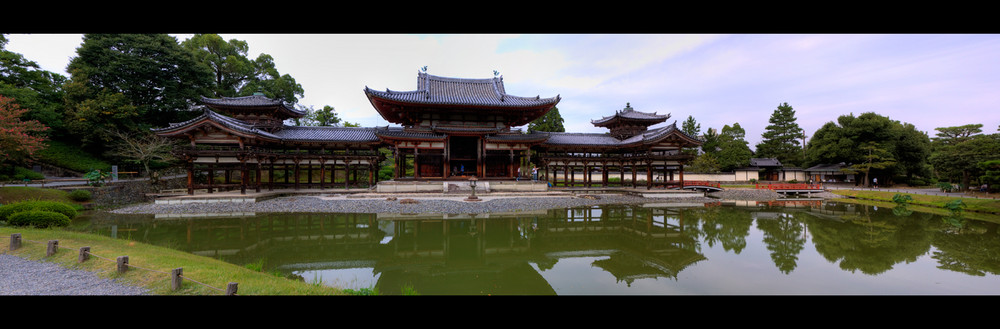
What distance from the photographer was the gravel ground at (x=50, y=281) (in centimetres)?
447

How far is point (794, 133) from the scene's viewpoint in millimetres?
34594

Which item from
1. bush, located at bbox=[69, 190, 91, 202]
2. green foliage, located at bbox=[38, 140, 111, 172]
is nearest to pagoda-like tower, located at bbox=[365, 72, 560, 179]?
bush, located at bbox=[69, 190, 91, 202]

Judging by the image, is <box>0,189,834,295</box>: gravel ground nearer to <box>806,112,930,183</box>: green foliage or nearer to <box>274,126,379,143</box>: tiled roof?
<box>274,126,379,143</box>: tiled roof

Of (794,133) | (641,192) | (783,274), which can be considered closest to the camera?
(783,274)

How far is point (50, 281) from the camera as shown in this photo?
15.7ft

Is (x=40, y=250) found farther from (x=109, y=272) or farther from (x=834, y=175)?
(x=834, y=175)

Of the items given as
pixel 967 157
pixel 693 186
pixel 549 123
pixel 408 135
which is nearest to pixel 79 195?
pixel 408 135

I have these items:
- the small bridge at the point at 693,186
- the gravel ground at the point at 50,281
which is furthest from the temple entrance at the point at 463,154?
the gravel ground at the point at 50,281

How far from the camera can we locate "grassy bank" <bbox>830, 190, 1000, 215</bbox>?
13.7m

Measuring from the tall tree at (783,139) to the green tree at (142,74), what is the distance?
56.1 metres

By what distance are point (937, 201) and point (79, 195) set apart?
4157 centimetres
